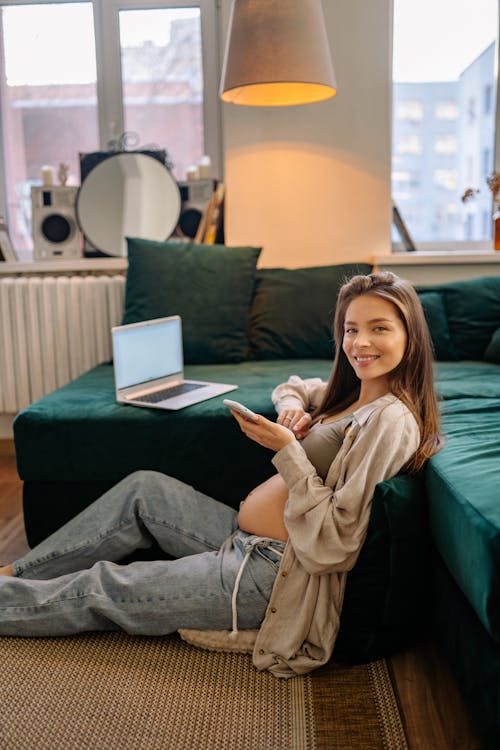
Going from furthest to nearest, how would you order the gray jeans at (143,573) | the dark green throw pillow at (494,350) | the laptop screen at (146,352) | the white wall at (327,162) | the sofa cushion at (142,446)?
the white wall at (327,162) → the dark green throw pillow at (494,350) → the laptop screen at (146,352) → the sofa cushion at (142,446) → the gray jeans at (143,573)

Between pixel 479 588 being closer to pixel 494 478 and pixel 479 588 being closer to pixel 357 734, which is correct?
pixel 494 478

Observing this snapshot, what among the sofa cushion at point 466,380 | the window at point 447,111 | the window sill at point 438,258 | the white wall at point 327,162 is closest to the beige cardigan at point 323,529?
the sofa cushion at point 466,380

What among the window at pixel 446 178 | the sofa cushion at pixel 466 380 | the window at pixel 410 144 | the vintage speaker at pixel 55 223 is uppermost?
the window at pixel 410 144

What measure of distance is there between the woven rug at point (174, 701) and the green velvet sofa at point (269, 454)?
0.47ft

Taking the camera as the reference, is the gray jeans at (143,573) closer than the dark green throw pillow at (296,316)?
Yes

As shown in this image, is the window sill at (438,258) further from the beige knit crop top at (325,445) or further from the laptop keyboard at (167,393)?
the beige knit crop top at (325,445)

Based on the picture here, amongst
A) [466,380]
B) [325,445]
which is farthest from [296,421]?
[466,380]

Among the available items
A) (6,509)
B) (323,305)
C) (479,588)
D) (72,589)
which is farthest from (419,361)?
(6,509)

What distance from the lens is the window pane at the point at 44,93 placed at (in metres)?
3.33

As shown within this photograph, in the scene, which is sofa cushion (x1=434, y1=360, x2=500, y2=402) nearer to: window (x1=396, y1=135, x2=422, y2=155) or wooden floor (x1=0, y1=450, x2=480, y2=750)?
wooden floor (x1=0, y1=450, x2=480, y2=750)

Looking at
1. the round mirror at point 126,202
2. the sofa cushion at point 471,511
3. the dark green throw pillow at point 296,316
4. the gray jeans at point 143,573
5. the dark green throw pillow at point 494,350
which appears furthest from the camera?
the round mirror at point 126,202

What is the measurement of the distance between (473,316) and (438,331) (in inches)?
5.7

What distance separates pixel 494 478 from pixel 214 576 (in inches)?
23.3

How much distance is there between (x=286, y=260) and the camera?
10.4 ft
